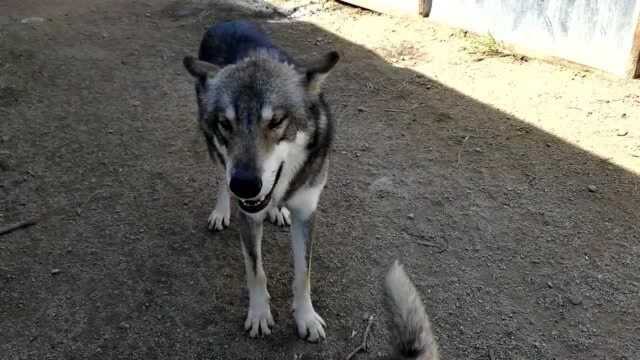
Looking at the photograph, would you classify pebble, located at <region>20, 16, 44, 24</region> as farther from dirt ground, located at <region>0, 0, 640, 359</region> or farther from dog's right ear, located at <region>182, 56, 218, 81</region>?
dog's right ear, located at <region>182, 56, 218, 81</region>

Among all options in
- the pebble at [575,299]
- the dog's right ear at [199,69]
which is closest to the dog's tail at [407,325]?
the dog's right ear at [199,69]

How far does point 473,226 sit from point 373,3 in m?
4.39

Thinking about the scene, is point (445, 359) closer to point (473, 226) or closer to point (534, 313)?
point (534, 313)

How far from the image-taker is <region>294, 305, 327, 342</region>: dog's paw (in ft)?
10.8

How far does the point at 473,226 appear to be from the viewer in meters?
4.09

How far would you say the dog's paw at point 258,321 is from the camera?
3.30m

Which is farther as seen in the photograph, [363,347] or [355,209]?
[355,209]

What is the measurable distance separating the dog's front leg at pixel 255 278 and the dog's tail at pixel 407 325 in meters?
1.03

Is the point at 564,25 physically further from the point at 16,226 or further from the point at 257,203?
the point at 16,226

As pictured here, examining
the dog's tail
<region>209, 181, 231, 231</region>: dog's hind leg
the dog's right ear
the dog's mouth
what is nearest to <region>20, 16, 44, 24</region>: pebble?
<region>209, 181, 231, 231</region>: dog's hind leg

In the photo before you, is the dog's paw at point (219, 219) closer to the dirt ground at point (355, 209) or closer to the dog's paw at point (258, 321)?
the dirt ground at point (355, 209)

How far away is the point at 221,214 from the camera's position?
4.05m

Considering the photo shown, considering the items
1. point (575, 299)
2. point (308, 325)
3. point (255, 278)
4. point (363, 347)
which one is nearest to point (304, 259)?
point (255, 278)

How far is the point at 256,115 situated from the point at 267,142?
0.13 meters
